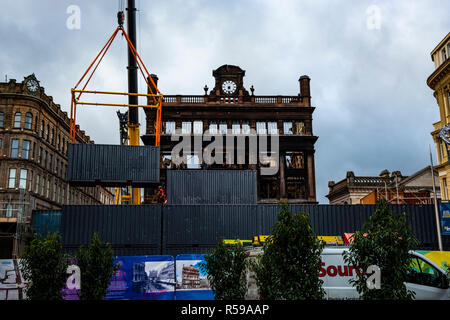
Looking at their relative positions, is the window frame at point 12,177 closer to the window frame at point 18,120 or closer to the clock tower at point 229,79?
the window frame at point 18,120

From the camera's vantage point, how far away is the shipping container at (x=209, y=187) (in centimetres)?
2845

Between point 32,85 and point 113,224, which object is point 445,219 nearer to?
point 113,224

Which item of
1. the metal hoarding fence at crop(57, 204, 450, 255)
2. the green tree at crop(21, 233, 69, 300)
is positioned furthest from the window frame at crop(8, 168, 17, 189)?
the green tree at crop(21, 233, 69, 300)

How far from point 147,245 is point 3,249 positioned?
18439 millimetres

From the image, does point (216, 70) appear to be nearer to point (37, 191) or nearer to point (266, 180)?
point (266, 180)

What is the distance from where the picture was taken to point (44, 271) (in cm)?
1355

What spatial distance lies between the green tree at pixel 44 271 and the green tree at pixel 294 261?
7019mm

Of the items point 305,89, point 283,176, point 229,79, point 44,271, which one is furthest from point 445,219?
point 229,79

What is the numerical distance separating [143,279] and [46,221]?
12.9m

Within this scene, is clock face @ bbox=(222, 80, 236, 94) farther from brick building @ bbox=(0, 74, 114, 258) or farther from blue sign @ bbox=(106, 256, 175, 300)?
blue sign @ bbox=(106, 256, 175, 300)

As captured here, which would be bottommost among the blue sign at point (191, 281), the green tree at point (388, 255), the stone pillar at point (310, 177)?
the blue sign at point (191, 281)

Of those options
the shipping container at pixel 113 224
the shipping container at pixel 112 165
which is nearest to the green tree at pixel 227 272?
the shipping container at pixel 113 224

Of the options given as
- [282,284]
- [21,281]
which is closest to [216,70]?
[21,281]
